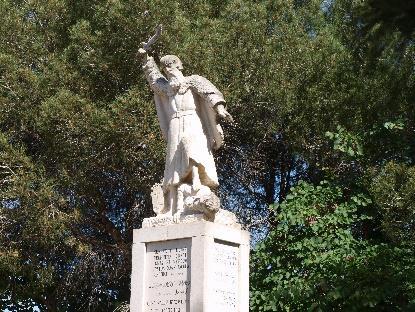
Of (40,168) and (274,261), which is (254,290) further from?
(40,168)

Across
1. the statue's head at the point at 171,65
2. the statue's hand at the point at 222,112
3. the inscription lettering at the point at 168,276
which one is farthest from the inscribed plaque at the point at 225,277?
the statue's head at the point at 171,65

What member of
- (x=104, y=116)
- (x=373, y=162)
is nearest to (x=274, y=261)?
(x=373, y=162)

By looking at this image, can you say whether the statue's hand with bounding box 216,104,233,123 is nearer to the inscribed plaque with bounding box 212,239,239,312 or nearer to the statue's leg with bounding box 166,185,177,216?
the statue's leg with bounding box 166,185,177,216

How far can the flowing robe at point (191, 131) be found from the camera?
8.88 metres

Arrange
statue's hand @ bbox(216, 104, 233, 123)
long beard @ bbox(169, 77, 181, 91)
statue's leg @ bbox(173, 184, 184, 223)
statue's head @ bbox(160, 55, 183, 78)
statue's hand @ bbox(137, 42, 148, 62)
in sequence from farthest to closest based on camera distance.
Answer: statue's hand @ bbox(137, 42, 148, 62) < statue's head @ bbox(160, 55, 183, 78) < long beard @ bbox(169, 77, 181, 91) < statue's hand @ bbox(216, 104, 233, 123) < statue's leg @ bbox(173, 184, 184, 223)

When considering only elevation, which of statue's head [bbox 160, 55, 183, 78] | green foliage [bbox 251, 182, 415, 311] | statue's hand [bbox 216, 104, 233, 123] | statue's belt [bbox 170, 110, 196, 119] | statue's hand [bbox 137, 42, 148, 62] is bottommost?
green foliage [bbox 251, 182, 415, 311]

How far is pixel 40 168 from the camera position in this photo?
1355 centimetres

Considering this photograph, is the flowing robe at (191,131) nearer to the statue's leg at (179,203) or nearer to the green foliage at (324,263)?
the statue's leg at (179,203)

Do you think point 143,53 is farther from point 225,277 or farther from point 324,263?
point 324,263

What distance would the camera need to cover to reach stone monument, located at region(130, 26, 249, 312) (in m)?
8.35

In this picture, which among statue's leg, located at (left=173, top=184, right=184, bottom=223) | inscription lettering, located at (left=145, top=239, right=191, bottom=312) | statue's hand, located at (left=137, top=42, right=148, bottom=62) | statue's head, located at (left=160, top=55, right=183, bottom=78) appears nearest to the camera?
inscription lettering, located at (left=145, top=239, right=191, bottom=312)

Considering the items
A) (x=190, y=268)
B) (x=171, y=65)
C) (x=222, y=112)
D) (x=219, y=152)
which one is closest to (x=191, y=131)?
(x=222, y=112)

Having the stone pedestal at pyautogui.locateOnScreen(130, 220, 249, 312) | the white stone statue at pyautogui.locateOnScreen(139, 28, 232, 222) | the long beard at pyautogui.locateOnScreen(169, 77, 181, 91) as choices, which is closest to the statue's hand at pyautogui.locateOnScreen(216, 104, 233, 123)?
the white stone statue at pyautogui.locateOnScreen(139, 28, 232, 222)

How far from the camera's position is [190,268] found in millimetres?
→ 8352
